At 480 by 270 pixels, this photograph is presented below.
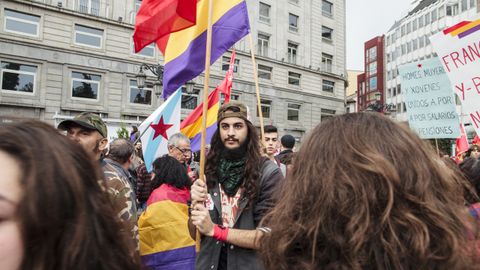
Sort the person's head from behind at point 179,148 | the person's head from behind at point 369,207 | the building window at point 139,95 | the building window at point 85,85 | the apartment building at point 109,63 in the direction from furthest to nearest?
the building window at point 139,95 → the building window at point 85,85 → the apartment building at point 109,63 → the person's head from behind at point 179,148 → the person's head from behind at point 369,207

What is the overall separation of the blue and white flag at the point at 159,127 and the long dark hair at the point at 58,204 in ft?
16.1

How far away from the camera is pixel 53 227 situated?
0.94m

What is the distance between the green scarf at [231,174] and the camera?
274 centimetres

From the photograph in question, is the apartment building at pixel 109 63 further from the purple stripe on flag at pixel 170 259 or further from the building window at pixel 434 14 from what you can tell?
the building window at pixel 434 14

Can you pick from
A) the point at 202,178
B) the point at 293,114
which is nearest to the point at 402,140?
the point at 202,178

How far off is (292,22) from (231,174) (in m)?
33.0

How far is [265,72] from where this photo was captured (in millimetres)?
31797

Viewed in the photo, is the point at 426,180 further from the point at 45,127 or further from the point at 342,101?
the point at 342,101

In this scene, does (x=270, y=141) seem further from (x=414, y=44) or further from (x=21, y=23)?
(x=414, y=44)

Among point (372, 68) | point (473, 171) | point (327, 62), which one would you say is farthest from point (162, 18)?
point (372, 68)

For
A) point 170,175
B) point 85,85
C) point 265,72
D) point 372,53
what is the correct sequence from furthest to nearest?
point 372,53, point 265,72, point 85,85, point 170,175

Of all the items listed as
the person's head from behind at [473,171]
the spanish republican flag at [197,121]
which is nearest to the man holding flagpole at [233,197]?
the person's head from behind at [473,171]

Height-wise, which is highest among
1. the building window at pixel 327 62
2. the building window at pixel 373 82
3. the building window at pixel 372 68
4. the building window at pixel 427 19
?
the building window at pixel 427 19

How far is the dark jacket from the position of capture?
2.52 metres
